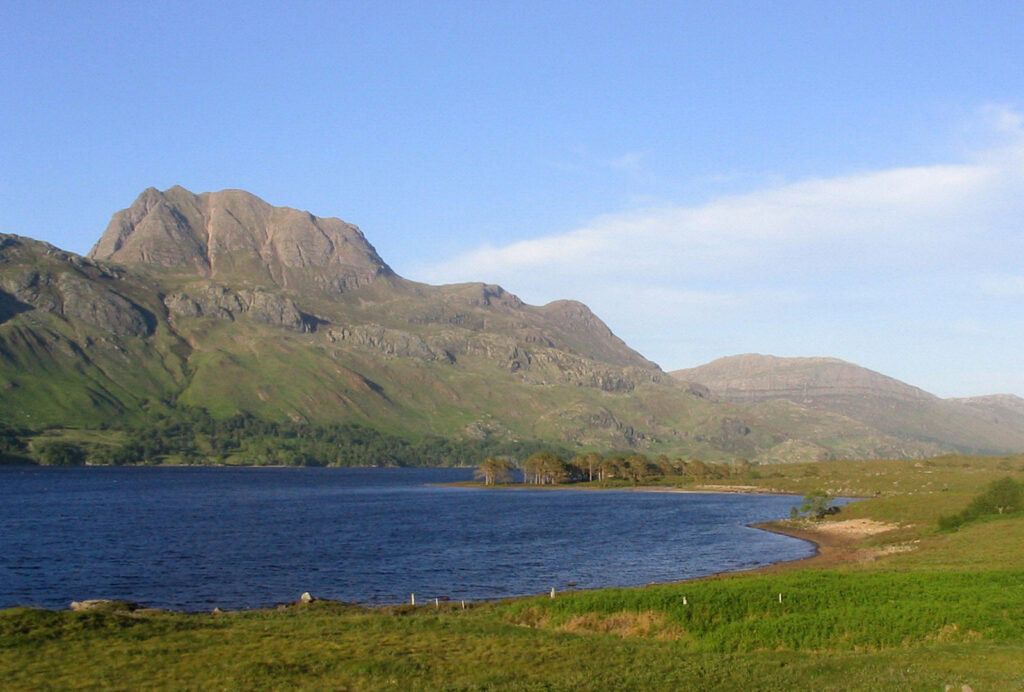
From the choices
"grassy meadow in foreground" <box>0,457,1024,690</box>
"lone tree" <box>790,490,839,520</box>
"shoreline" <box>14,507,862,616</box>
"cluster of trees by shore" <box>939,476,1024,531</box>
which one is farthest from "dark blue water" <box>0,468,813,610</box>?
"cluster of trees by shore" <box>939,476,1024,531</box>

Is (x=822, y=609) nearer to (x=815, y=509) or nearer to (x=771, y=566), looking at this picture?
(x=771, y=566)

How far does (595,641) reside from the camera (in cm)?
5438

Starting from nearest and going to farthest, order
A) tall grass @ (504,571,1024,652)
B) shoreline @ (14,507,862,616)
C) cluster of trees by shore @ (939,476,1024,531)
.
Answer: tall grass @ (504,571,1024,652) < shoreline @ (14,507,862,616) < cluster of trees by shore @ (939,476,1024,531)

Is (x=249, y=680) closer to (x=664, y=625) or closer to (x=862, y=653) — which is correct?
(x=664, y=625)

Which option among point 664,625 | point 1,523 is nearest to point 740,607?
point 664,625

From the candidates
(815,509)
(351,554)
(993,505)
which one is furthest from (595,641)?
(815,509)

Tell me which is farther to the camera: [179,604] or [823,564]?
[823,564]

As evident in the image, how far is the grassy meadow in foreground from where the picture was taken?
42.3m

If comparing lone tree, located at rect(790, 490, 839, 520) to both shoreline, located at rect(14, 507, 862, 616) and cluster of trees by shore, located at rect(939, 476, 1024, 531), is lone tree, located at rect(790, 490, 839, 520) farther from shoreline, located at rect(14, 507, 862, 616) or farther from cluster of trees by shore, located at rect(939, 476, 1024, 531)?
cluster of trees by shore, located at rect(939, 476, 1024, 531)

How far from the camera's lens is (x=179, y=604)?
8144 cm

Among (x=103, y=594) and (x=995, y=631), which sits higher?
(x=995, y=631)

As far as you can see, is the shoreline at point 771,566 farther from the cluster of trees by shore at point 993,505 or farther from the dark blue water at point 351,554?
the cluster of trees by shore at point 993,505

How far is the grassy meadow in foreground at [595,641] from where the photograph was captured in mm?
42312

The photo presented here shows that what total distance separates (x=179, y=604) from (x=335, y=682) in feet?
151
